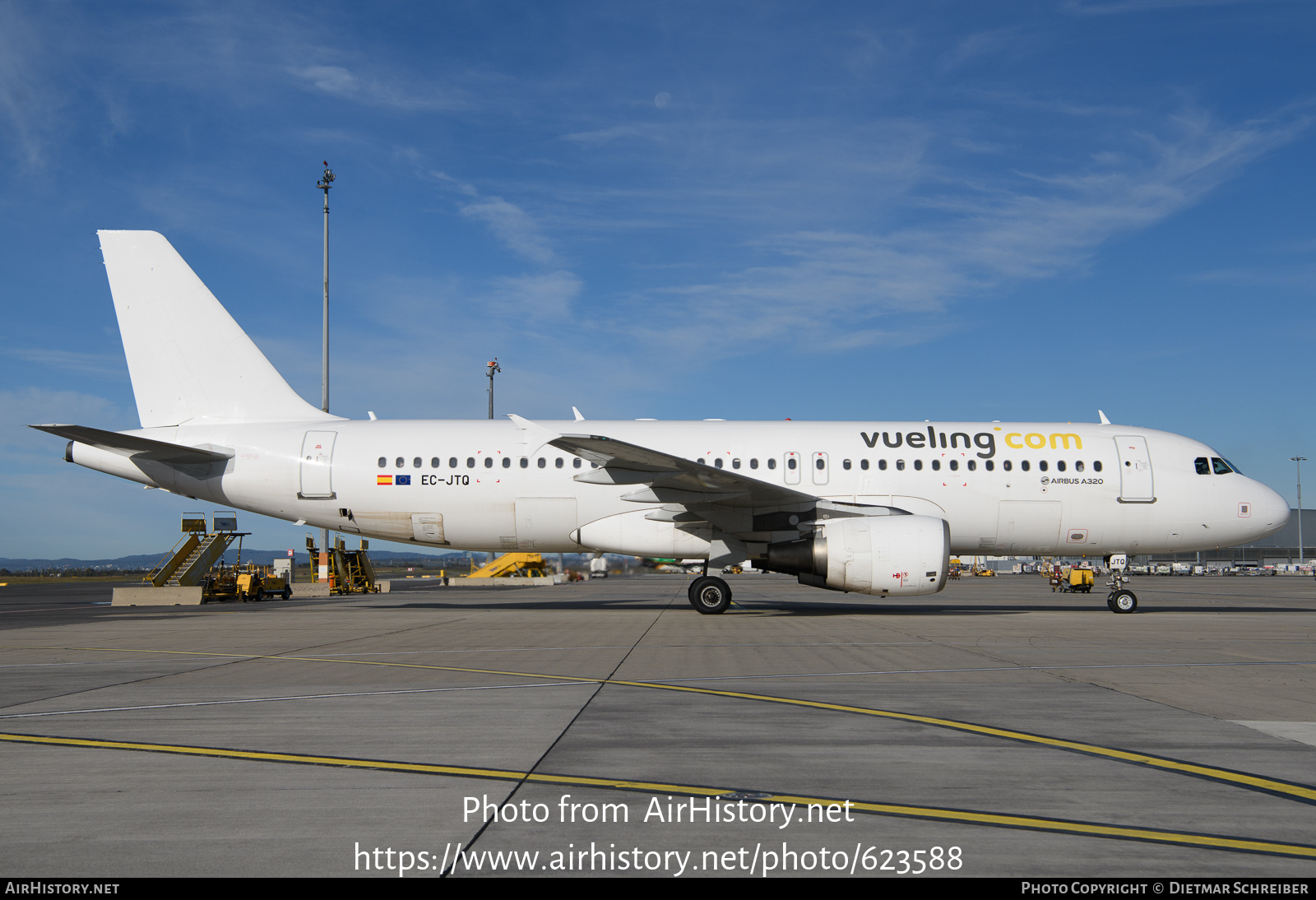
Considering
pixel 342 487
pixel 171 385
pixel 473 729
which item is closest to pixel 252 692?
pixel 473 729

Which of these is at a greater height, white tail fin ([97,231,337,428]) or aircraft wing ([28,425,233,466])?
white tail fin ([97,231,337,428])

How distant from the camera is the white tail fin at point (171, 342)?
1959 centimetres

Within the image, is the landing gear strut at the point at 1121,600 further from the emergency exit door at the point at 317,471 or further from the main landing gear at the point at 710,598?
the emergency exit door at the point at 317,471

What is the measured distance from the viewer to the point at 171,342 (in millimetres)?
19625

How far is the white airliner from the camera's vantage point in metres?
18.4

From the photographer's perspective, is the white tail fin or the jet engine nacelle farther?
the white tail fin

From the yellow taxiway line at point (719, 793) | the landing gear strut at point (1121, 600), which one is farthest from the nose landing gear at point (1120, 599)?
the yellow taxiway line at point (719, 793)

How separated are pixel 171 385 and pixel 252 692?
14359 millimetres

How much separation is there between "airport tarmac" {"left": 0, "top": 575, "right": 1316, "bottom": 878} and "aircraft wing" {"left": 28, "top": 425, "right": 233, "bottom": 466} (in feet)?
23.1

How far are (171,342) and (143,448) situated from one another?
2.98 metres

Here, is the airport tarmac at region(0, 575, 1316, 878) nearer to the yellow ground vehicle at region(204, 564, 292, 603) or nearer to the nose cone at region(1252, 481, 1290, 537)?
the nose cone at region(1252, 481, 1290, 537)

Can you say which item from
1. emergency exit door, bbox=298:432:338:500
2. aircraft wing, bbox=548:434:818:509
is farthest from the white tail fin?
aircraft wing, bbox=548:434:818:509

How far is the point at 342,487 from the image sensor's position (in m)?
18.6

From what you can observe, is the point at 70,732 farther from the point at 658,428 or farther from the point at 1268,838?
the point at 658,428
